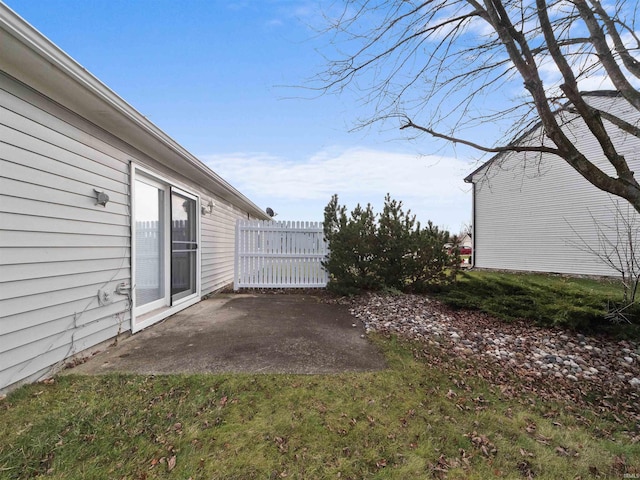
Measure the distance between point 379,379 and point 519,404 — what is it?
1.13 m

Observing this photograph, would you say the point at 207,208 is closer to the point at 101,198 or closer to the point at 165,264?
the point at 165,264

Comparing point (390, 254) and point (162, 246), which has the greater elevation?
point (162, 246)

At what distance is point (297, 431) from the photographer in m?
1.97

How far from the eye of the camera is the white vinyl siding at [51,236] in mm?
2320

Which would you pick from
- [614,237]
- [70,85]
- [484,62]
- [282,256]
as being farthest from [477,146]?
[614,237]

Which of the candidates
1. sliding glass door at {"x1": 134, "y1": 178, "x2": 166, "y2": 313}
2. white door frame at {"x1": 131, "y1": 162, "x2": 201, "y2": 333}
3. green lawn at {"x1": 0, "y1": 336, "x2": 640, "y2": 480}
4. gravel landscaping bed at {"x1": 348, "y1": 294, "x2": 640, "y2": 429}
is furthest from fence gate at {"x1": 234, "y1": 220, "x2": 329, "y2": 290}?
green lawn at {"x1": 0, "y1": 336, "x2": 640, "y2": 480}

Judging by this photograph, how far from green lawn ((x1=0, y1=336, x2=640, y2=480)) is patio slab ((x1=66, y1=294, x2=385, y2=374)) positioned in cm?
24

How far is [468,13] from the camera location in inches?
127

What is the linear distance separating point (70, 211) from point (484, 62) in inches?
186

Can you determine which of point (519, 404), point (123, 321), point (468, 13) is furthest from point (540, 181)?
point (123, 321)

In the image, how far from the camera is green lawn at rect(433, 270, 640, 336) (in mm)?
3867

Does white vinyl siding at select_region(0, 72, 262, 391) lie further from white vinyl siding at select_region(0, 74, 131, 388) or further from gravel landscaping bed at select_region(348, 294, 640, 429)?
gravel landscaping bed at select_region(348, 294, 640, 429)

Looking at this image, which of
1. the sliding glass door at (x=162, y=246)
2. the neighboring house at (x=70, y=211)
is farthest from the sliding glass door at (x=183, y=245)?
the neighboring house at (x=70, y=211)

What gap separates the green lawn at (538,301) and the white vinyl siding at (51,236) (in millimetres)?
5135
